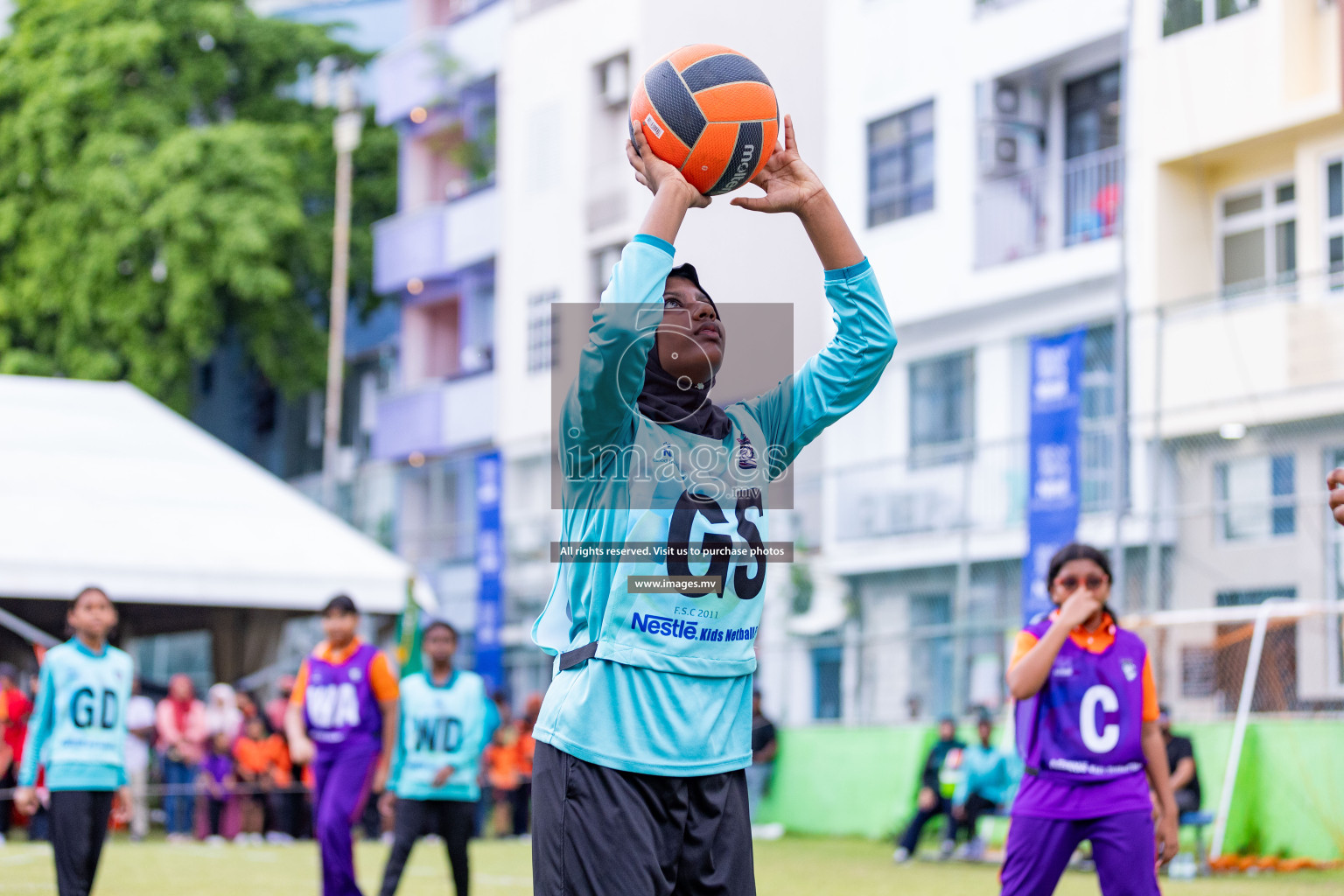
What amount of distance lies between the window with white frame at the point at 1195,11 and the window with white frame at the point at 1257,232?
2043 millimetres

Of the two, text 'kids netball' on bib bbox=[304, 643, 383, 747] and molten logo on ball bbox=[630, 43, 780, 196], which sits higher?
molten logo on ball bbox=[630, 43, 780, 196]

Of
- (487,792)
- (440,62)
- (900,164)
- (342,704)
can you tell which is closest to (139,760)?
(487,792)

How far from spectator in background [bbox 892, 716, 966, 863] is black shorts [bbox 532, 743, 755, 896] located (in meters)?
13.8

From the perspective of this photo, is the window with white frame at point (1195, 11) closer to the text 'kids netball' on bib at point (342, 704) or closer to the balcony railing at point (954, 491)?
the balcony railing at point (954, 491)

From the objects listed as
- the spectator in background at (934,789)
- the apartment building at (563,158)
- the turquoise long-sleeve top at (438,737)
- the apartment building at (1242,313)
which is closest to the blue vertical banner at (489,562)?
the apartment building at (563,158)

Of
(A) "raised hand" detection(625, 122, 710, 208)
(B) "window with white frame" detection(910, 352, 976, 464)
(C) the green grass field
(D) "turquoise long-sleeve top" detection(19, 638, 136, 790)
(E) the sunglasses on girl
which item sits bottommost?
(C) the green grass field

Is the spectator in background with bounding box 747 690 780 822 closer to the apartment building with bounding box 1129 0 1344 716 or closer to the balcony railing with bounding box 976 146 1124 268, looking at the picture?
the apartment building with bounding box 1129 0 1344 716

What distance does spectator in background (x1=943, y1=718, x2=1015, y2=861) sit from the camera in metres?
17.2

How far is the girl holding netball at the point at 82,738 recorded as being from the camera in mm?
9680

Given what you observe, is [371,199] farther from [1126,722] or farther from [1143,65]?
[1126,722]

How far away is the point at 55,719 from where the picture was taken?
32.7 ft

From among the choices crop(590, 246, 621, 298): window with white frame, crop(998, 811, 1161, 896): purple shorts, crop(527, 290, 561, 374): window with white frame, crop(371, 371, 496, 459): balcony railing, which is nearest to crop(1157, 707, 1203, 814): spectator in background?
crop(998, 811, 1161, 896): purple shorts

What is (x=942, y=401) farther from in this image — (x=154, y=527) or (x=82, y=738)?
(x=82, y=738)

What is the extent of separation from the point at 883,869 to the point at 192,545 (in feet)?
32.6
